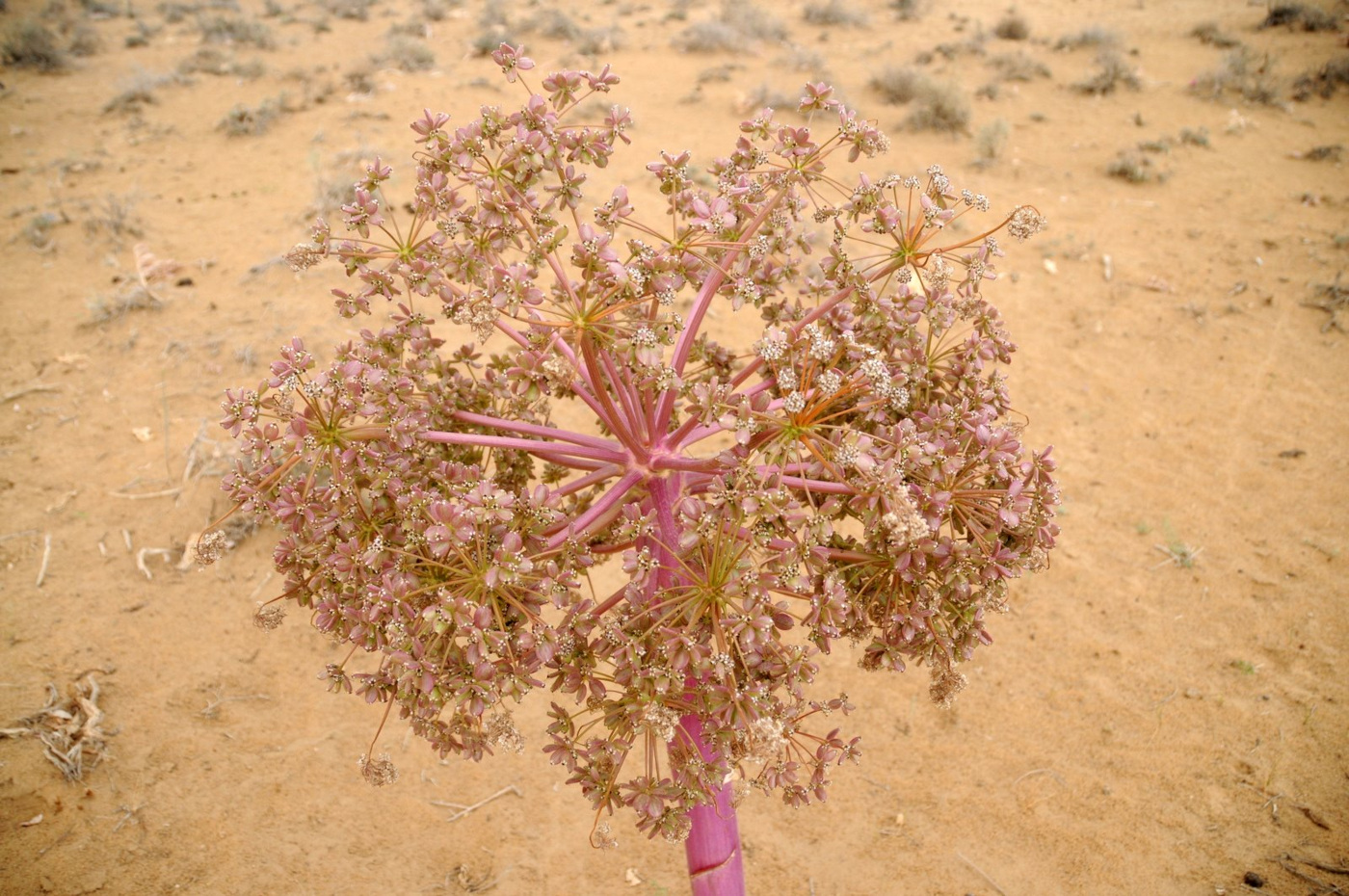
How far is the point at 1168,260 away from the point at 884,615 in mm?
5901

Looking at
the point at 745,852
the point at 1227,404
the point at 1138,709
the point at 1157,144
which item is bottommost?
the point at 745,852

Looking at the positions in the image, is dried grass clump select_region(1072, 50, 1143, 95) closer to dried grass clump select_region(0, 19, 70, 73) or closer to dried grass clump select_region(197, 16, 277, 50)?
dried grass clump select_region(197, 16, 277, 50)

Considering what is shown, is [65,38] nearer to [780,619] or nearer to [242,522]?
[242,522]

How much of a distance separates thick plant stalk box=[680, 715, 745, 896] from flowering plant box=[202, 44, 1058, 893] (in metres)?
0.14

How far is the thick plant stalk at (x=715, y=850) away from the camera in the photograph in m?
2.30

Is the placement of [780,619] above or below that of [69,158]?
above

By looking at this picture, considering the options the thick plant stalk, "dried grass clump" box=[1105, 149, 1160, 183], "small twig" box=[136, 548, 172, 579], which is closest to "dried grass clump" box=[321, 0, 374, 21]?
"dried grass clump" box=[1105, 149, 1160, 183]

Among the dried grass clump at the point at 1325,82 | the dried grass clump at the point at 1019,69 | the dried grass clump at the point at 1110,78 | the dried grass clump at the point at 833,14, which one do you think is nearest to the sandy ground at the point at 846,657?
the dried grass clump at the point at 1325,82

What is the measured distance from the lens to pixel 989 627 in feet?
12.8

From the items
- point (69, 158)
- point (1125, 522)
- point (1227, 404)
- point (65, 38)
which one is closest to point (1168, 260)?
point (1227, 404)

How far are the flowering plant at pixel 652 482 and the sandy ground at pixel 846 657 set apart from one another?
4.78 ft

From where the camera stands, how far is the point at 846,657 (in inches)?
154

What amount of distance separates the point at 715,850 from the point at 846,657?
5.66 feet

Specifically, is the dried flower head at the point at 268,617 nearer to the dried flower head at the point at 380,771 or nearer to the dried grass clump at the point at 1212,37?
the dried flower head at the point at 380,771
